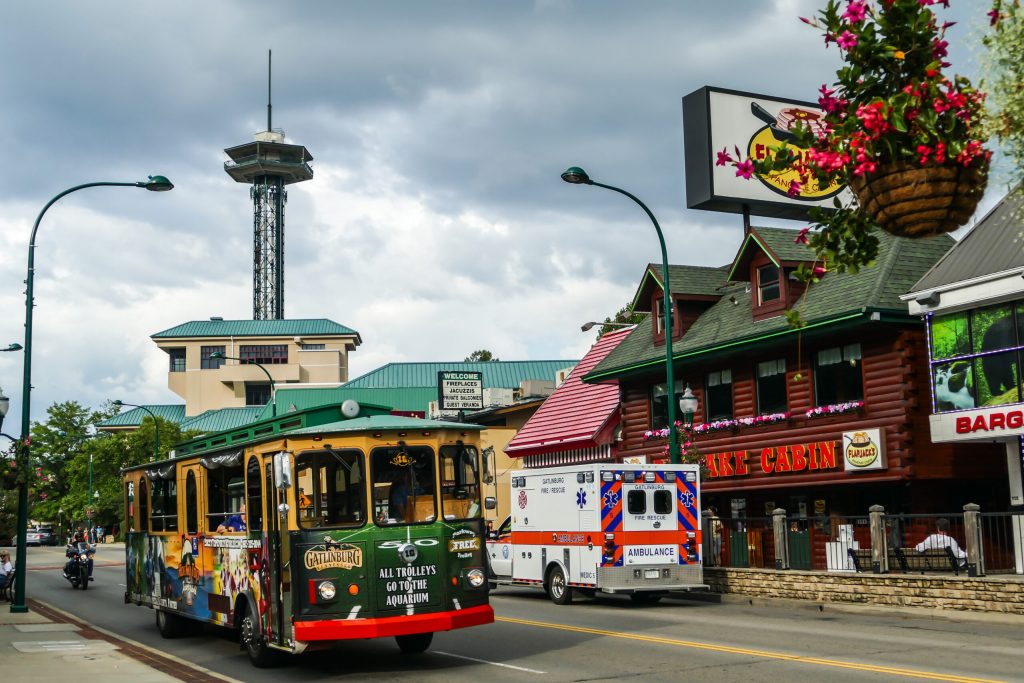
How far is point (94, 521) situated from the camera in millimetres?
90375

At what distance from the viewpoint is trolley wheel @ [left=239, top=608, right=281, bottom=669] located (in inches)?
563

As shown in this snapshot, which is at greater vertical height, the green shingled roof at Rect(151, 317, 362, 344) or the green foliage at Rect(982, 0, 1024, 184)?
the green shingled roof at Rect(151, 317, 362, 344)

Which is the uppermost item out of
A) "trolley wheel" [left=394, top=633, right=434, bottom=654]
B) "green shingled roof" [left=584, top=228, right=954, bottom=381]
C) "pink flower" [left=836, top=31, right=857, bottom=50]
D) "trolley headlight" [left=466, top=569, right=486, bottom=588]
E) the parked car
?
"green shingled roof" [left=584, top=228, right=954, bottom=381]

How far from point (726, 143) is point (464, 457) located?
83.1 ft

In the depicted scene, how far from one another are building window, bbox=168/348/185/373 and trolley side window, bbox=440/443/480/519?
107 metres

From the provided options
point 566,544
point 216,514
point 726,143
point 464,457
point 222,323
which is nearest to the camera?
point 464,457

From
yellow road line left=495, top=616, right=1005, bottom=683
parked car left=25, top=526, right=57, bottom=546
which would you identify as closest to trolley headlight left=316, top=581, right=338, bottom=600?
yellow road line left=495, top=616, right=1005, bottom=683

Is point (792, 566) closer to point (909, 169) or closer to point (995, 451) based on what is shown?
point (995, 451)

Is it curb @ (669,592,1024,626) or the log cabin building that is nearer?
curb @ (669,592,1024,626)

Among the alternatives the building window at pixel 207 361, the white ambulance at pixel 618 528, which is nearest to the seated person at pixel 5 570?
the white ambulance at pixel 618 528

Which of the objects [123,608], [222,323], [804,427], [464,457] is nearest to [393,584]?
[464,457]

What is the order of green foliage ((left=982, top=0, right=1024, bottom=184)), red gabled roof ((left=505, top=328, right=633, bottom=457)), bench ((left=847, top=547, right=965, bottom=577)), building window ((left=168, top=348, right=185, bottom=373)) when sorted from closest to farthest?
green foliage ((left=982, top=0, right=1024, bottom=184)) → bench ((left=847, top=547, right=965, bottom=577)) → red gabled roof ((left=505, top=328, right=633, bottom=457)) → building window ((left=168, top=348, right=185, bottom=373))

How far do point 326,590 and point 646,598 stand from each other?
12685mm

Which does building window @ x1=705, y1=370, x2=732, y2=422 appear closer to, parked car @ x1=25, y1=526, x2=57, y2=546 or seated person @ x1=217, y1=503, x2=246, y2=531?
seated person @ x1=217, y1=503, x2=246, y2=531
